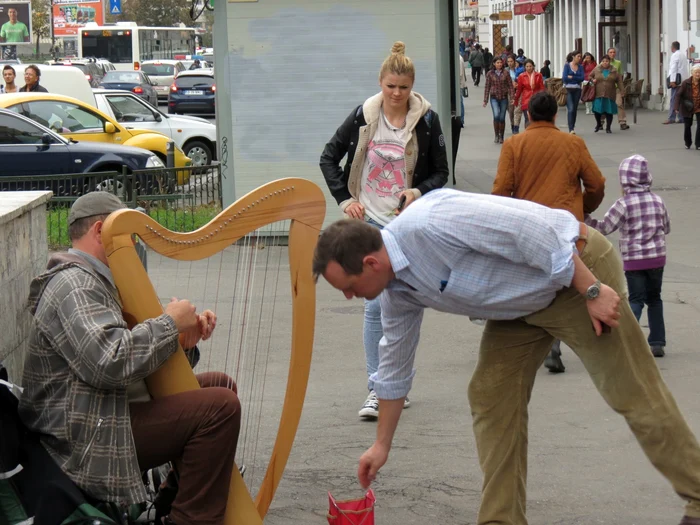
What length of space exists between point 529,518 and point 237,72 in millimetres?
7908

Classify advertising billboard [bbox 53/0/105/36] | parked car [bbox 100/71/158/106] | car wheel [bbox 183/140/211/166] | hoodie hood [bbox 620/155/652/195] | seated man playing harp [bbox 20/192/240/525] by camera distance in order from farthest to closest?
advertising billboard [bbox 53/0/105/36]
parked car [bbox 100/71/158/106]
car wheel [bbox 183/140/211/166]
hoodie hood [bbox 620/155/652/195]
seated man playing harp [bbox 20/192/240/525]

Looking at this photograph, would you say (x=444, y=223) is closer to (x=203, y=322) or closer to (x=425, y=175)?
(x=203, y=322)

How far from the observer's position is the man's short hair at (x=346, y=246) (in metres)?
3.57

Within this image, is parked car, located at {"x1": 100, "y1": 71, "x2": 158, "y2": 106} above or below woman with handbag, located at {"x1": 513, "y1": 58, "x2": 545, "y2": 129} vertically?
above

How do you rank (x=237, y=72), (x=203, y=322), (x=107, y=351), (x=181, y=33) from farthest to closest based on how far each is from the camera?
(x=181, y=33) < (x=237, y=72) < (x=203, y=322) < (x=107, y=351)

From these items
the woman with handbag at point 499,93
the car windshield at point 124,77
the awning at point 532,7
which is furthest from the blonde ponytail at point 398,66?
the awning at point 532,7

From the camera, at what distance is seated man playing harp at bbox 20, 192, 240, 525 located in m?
3.70

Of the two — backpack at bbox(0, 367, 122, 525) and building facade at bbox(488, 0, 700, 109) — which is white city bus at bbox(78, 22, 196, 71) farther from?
backpack at bbox(0, 367, 122, 525)

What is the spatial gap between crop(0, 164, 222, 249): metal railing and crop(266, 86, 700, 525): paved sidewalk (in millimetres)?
3112

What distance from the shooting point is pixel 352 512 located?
169 inches

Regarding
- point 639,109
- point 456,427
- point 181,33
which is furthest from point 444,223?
point 181,33

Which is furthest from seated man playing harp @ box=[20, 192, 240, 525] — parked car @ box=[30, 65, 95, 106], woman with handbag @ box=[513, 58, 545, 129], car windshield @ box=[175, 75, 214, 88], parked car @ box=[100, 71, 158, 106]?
car windshield @ box=[175, 75, 214, 88]

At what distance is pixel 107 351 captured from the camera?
12.0 ft

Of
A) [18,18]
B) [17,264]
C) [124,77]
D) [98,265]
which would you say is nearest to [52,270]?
[98,265]
